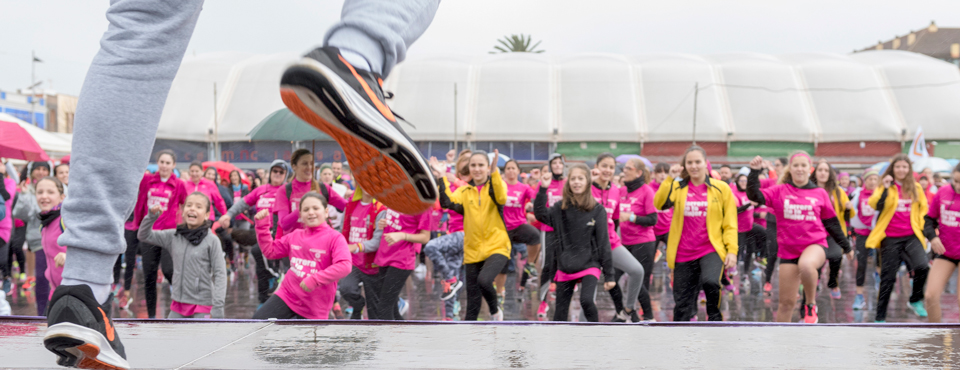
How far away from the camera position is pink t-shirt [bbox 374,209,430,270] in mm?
6168

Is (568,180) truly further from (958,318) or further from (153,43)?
(153,43)

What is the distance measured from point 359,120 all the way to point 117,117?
465mm

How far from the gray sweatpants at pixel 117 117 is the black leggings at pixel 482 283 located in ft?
16.1

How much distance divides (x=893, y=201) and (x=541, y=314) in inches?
147

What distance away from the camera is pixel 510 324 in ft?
7.87

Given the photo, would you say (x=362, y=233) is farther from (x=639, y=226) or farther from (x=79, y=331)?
(x=79, y=331)

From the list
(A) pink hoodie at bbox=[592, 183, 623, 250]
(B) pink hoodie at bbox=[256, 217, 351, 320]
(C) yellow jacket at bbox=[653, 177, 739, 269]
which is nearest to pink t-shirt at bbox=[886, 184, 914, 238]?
(C) yellow jacket at bbox=[653, 177, 739, 269]

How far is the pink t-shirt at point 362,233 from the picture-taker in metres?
6.32

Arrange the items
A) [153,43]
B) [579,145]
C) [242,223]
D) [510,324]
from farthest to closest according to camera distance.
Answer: [579,145]
[242,223]
[510,324]
[153,43]

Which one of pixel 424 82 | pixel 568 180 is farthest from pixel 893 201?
pixel 424 82

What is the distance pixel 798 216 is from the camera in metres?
6.43

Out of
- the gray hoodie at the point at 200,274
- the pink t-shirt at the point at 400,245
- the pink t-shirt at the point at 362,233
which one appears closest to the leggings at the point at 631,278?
the pink t-shirt at the point at 400,245

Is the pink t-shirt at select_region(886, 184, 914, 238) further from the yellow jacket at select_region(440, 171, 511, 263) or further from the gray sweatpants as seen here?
the gray sweatpants

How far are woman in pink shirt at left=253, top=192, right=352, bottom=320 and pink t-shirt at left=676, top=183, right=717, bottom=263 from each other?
2969 mm
